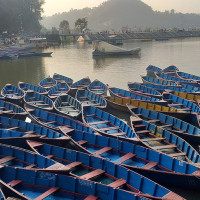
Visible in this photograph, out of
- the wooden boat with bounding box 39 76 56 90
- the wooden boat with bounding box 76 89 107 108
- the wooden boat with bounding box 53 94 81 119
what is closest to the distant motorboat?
the wooden boat with bounding box 39 76 56 90

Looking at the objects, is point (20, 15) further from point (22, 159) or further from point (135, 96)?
point (22, 159)

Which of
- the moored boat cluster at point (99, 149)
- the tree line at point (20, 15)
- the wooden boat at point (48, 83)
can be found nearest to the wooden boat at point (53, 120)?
the moored boat cluster at point (99, 149)

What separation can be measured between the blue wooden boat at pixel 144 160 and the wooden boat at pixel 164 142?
1.45m

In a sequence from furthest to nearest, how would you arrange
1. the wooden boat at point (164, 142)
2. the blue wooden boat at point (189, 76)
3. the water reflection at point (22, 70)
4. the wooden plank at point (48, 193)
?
the water reflection at point (22, 70)
the blue wooden boat at point (189, 76)
the wooden boat at point (164, 142)
the wooden plank at point (48, 193)

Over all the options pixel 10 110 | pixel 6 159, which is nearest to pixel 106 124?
pixel 6 159

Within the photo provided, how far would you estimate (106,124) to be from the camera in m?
28.0

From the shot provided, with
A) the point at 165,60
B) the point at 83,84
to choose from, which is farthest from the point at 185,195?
the point at 165,60

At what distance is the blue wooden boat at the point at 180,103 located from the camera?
3078 centimetres

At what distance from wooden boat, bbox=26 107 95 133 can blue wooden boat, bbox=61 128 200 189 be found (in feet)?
8.39

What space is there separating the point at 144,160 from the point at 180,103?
584 inches

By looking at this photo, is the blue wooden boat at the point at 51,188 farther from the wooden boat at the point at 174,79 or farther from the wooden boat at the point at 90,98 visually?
the wooden boat at the point at 174,79

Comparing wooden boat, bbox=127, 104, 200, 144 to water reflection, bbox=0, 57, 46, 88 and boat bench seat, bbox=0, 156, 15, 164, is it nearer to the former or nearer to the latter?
boat bench seat, bbox=0, 156, 15, 164

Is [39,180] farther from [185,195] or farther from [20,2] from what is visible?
Answer: [20,2]

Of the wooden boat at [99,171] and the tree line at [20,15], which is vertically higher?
the tree line at [20,15]
